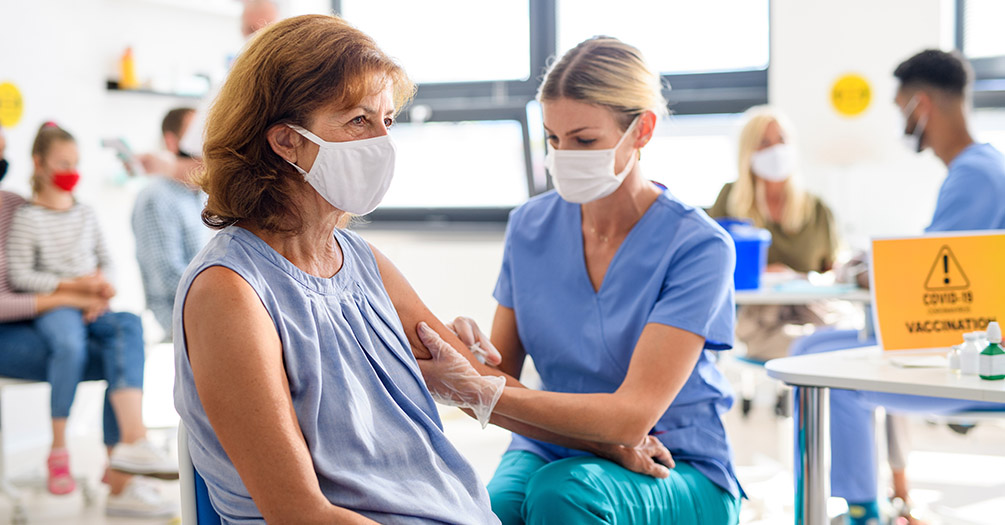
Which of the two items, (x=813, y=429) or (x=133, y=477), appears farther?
(x=133, y=477)

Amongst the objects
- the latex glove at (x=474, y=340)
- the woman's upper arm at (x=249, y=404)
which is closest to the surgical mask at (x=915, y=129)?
the latex glove at (x=474, y=340)

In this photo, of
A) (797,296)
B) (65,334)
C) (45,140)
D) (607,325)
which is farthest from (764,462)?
(45,140)

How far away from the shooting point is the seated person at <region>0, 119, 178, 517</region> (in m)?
2.98

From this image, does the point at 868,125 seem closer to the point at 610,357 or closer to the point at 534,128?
the point at 534,128

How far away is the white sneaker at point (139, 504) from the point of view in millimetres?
2975

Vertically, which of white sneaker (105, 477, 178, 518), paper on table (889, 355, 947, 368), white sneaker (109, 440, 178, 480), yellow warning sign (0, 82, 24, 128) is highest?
yellow warning sign (0, 82, 24, 128)

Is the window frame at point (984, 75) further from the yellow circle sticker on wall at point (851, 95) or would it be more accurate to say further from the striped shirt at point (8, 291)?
the striped shirt at point (8, 291)

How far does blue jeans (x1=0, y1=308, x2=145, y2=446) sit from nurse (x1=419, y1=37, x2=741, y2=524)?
1874 millimetres

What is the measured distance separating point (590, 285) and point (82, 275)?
2.37 m

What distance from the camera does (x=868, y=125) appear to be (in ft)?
13.5

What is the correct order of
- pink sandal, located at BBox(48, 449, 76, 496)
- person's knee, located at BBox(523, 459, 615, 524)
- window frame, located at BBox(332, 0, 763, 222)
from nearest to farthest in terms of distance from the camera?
person's knee, located at BBox(523, 459, 615, 524) → pink sandal, located at BBox(48, 449, 76, 496) → window frame, located at BBox(332, 0, 763, 222)

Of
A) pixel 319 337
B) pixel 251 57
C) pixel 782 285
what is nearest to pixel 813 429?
pixel 319 337

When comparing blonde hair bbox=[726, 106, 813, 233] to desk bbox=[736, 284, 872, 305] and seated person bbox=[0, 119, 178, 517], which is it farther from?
seated person bbox=[0, 119, 178, 517]

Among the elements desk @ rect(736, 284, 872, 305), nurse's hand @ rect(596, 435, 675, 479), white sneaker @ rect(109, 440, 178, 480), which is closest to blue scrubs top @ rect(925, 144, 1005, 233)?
desk @ rect(736, 284, 872, 305)
